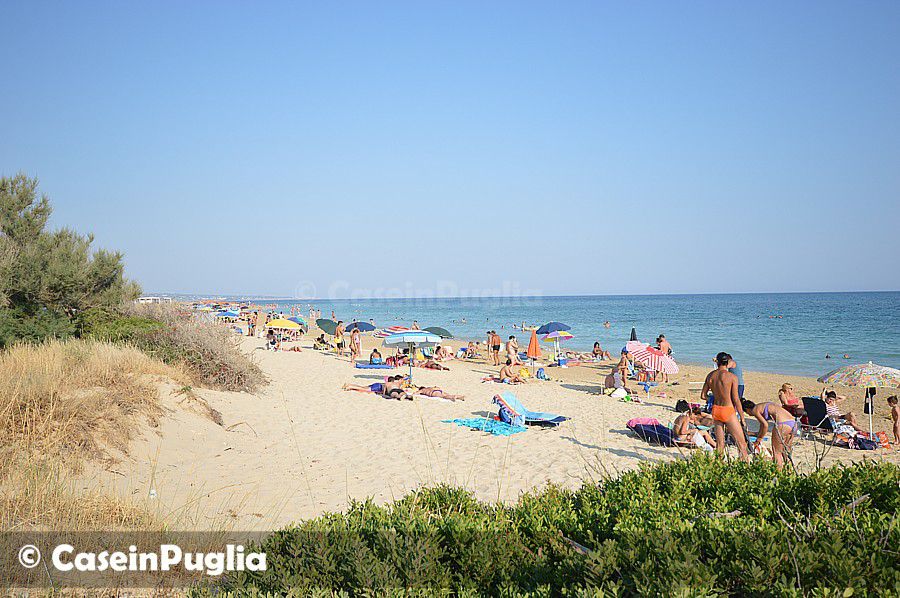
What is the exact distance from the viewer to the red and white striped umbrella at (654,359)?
49.5 feet

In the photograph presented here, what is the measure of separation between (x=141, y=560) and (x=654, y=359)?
13.8 m

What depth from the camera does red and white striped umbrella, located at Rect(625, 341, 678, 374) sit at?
1508 cm

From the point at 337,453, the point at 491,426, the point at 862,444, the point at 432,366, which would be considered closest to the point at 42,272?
the point at 337,453

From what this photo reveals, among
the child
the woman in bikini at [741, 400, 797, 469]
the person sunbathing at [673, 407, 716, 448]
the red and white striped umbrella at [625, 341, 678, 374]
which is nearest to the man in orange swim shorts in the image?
the woman in bikini at [741, 400, 797, 469]

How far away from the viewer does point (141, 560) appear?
3.82 meters

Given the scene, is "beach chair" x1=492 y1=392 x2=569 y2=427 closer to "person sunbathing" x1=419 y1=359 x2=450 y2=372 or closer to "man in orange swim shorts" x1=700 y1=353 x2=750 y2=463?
"man in orange swim shorts" x1=700 y1=353 x2=750 y2=463

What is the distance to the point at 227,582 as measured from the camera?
9.98 ft

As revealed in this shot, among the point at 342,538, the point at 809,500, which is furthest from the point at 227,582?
the point at 809,500

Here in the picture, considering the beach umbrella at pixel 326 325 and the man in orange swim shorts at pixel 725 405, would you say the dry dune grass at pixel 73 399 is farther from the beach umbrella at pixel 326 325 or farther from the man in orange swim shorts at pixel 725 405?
the beach umbrella at pixel 326 325

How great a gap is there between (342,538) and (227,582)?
2.19 feet

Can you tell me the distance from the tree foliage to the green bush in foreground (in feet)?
34.3

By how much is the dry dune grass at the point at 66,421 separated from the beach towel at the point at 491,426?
5.24 m

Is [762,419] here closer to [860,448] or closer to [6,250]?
[860,448]

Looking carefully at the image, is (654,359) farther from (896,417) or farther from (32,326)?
(32,326)
